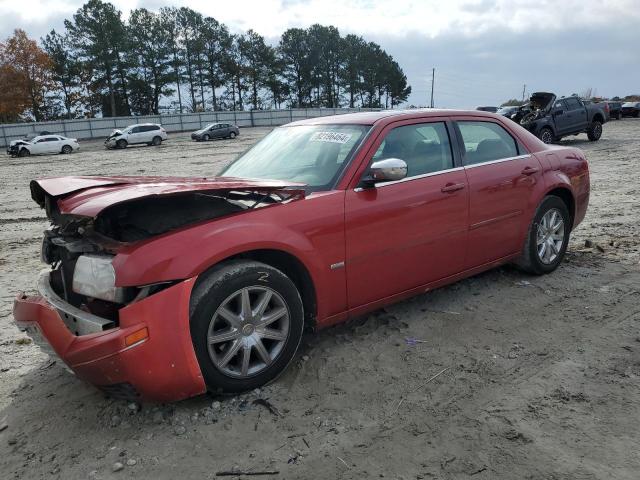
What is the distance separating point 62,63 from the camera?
6059cm

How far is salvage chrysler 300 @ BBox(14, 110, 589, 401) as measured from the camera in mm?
2654

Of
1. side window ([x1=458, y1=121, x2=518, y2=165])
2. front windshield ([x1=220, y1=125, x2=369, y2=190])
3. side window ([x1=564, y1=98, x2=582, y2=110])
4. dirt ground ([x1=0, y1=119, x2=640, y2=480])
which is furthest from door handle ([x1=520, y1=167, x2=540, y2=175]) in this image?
side window ([x1=564, y1=98, x2=582, y2=110])

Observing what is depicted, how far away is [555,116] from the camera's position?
59.6ft

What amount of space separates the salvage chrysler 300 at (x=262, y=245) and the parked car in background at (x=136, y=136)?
31.9m

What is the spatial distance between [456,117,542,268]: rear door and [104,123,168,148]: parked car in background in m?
32.6

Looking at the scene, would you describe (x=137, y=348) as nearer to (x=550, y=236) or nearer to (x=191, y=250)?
(x=191, y=250)

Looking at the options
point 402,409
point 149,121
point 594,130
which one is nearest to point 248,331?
point 402,409

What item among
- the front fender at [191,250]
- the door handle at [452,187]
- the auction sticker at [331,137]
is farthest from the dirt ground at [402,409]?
the auction sticker at [331,137]

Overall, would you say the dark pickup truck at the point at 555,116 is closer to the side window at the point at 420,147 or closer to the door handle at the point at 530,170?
the door handle at the point at 530,170

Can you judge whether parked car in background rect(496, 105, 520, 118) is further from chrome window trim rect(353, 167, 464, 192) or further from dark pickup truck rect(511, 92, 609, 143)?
chrome window trim rect(353, 167, 464, 192)

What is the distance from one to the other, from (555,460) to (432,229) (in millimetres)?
1776

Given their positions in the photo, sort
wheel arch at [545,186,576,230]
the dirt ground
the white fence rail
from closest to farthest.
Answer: the dirt ground
wheel arch at [545,186,576,230]
the white fence rail

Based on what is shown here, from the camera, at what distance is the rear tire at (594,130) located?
65.8 ft

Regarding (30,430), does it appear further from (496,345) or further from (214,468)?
(496,345)
